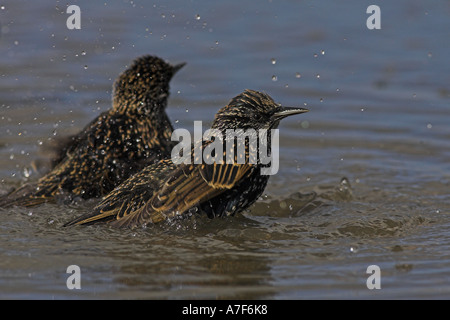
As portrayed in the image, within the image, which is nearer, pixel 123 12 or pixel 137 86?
pixel 137 86

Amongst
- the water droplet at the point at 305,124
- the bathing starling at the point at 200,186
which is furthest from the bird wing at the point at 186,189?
the water droplet at the point at 305,124

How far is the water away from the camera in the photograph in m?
7.03

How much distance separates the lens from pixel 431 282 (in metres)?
6.89

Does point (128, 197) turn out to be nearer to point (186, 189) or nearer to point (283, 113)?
point (186, 189)

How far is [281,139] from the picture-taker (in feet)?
35.4

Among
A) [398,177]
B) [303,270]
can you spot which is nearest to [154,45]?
[398,177]

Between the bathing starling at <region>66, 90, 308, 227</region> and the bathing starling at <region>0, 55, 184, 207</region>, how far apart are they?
2.33 ft

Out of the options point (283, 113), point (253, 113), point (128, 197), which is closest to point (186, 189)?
point (128, 197)

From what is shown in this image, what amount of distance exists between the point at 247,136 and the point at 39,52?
554 centimetres

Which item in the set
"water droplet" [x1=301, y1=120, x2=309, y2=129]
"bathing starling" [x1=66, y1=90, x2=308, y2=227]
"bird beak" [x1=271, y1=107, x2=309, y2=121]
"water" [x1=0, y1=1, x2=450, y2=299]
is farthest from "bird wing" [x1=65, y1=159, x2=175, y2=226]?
"water droplet" [x1=301, y1=120, x2=309, y2=129]

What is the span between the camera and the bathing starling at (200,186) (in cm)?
782

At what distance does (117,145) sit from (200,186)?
1.44m

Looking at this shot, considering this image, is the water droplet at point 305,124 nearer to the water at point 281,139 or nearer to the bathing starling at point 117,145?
the water at point 281,139
